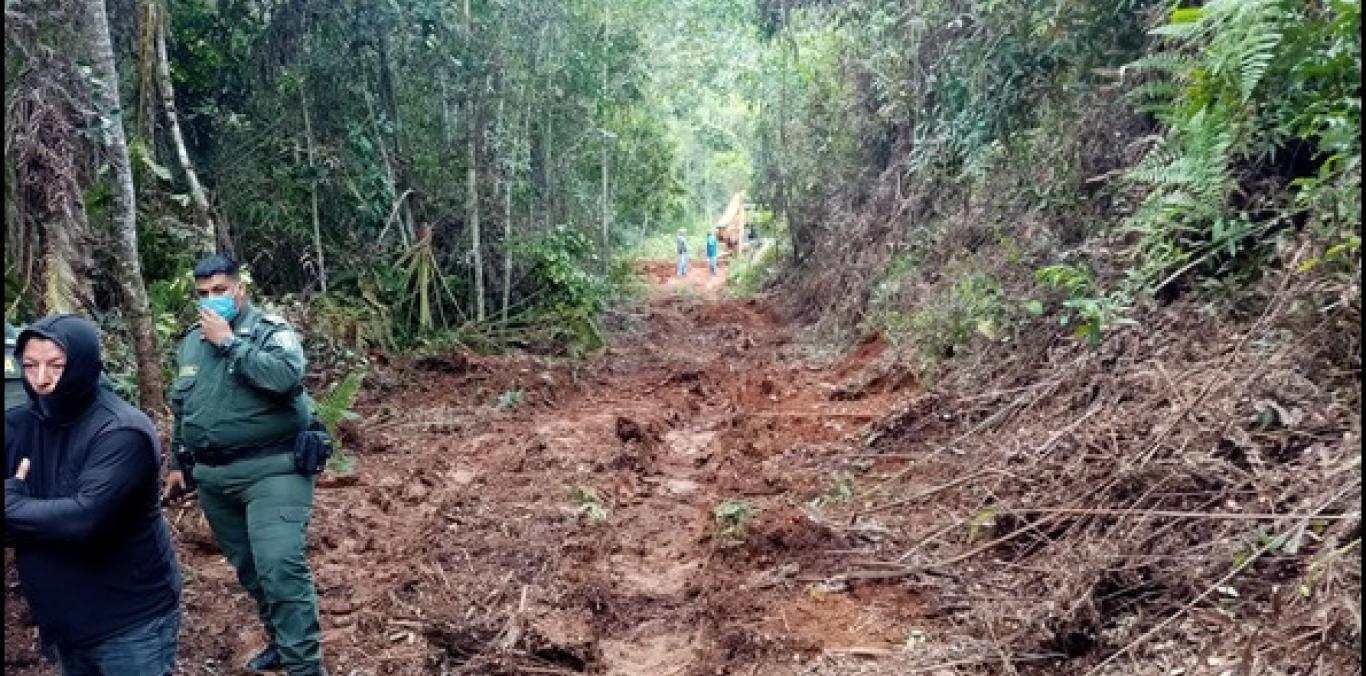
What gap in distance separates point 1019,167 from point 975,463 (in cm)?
492

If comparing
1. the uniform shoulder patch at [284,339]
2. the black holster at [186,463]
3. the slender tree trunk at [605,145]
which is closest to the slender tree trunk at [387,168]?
the slender tree trunk at [605,145]

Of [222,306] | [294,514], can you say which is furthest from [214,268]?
[294,514]

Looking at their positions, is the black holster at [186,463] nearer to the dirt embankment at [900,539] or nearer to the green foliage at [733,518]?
the dirt embankment at [900,539]

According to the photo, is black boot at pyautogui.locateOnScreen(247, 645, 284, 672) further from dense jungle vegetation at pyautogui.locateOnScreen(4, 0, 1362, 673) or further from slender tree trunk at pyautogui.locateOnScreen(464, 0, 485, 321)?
slender tree trunk at pyautogui.locateOnScreen(464, 0, 485, 321)

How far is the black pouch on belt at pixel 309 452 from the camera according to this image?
13.4 feet

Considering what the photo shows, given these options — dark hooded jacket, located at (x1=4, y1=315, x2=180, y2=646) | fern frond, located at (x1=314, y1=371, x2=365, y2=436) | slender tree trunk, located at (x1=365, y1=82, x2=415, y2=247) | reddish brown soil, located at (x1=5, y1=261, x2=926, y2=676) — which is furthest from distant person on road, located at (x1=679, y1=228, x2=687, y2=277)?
dark hooded jacket, located at (x1=4, y1=315, x2=180, y2=646)

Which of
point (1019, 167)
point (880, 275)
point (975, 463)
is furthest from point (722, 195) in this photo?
point (975, 463)

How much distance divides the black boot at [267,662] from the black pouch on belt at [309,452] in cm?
98

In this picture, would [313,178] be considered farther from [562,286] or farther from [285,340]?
[285,340]

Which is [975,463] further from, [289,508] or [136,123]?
[136,123]

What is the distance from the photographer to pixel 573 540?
6.17 m

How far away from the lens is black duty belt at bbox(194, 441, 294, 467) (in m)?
4.03

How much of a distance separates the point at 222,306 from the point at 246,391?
0.40 m

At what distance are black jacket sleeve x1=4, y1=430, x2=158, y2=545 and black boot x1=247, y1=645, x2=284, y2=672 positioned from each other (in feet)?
5.23
